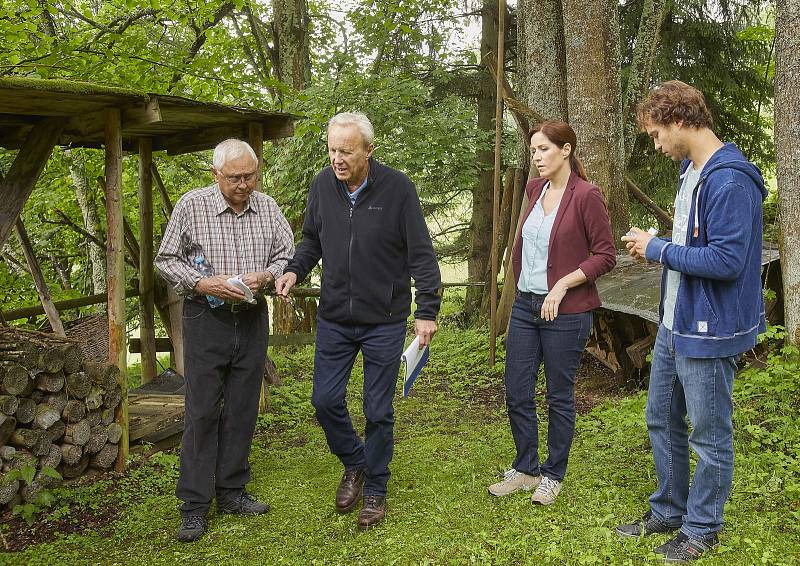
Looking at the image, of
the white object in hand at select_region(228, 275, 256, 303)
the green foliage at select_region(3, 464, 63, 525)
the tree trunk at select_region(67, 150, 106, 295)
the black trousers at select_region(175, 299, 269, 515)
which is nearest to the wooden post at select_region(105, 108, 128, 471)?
the green foliage at select_region(3, 464, 63, 525)

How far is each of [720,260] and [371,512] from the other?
2.31 meters

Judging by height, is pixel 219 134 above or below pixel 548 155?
above

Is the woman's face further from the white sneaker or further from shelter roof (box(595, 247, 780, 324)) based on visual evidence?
shelter roof (box(595, 247, 780, 324))

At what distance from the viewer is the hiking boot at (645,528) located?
11.6ft

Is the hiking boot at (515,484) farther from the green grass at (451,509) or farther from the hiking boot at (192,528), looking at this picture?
the hiking boot at (192,528)

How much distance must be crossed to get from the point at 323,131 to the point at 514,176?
328 centimetres

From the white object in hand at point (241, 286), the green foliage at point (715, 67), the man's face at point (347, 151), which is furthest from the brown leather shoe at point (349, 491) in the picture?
the green foliage at point (715, 67)

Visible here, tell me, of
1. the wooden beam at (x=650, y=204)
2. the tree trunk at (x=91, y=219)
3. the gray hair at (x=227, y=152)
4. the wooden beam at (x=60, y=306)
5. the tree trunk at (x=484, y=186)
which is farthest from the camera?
the tree trunk at (x=484, y=186)

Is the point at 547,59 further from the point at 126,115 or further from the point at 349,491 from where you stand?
the point at 349,491

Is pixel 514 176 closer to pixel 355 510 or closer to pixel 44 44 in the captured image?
pixel 355 510

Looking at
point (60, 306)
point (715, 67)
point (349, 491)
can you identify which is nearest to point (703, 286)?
point (349, 491)

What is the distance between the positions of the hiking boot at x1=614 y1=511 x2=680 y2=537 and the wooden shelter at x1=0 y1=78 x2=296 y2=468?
360 cm

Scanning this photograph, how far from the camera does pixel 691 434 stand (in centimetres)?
324

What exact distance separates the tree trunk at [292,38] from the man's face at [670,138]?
9.15 m
